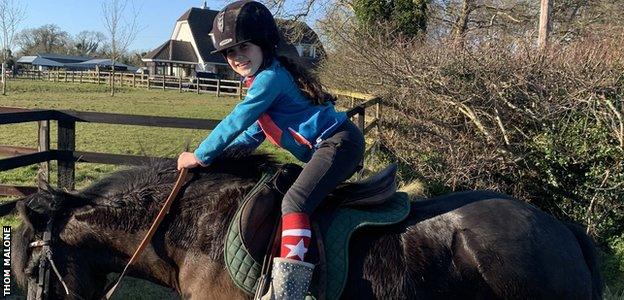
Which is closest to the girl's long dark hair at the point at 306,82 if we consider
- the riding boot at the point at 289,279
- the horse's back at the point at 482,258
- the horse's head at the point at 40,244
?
the horse's back at the point at 482,258

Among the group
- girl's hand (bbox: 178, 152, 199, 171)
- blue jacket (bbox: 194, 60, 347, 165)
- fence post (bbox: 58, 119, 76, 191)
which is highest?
blue jacket (bbox: 194, 60, 347, 165)

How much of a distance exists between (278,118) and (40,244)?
1321 mm

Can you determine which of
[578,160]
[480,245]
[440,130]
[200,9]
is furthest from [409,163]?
[200,9]

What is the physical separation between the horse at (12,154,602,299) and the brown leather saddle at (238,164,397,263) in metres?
0.16

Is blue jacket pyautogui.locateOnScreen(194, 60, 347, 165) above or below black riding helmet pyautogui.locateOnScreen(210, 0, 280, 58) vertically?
below

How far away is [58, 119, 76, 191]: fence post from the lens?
6559mm

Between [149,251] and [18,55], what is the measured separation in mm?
109553

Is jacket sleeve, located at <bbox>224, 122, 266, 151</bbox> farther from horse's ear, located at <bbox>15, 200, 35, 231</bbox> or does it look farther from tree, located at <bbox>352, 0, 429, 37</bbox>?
tree, located at <bbox>352, 0, 429, 37</bbox>

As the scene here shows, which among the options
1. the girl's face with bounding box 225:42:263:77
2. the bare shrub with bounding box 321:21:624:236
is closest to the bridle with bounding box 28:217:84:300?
the girl's face with bounding box 225:42:263:77

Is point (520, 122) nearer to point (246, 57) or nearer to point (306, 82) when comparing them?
point (306, 82)

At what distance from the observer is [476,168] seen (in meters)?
8.09

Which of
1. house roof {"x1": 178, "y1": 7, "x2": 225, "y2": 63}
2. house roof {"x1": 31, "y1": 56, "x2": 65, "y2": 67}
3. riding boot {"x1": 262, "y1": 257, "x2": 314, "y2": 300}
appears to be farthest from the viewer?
house roof {"x1": 31, "y1": 56, "x2": 65, "y2": 67}

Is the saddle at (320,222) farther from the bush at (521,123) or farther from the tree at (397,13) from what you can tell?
the tree at (397,13)

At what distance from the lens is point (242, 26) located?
259 centimetres
